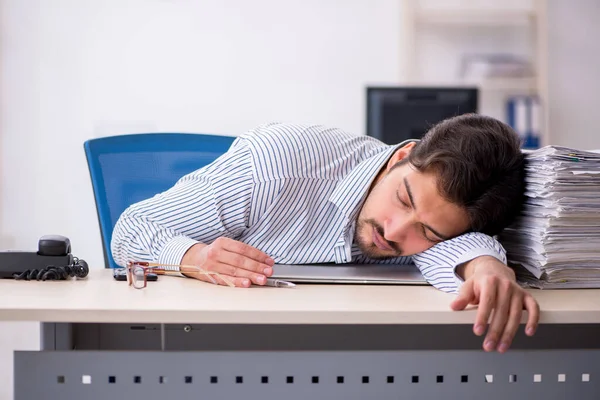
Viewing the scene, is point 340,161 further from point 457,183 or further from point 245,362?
point 245,362

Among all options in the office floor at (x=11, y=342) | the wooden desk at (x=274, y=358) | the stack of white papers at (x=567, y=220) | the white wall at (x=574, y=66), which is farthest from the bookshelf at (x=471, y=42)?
the wooden desk at (x=274, y=358)

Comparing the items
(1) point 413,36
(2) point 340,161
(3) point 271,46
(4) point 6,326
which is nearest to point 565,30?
(1) point 413,36

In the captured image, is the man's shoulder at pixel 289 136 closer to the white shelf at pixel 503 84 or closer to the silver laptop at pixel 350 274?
the silver laptop at pixel 350 274

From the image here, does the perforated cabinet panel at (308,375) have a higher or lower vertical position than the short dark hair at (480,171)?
lower

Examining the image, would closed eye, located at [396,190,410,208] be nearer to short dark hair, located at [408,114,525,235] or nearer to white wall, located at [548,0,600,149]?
short dark hair, located at [408,114,525,235]

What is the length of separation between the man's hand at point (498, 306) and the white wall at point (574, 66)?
3.63m

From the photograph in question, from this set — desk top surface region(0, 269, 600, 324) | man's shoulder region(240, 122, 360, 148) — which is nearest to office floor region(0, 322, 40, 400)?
man's shoulder region(240, 122, 360, 148)

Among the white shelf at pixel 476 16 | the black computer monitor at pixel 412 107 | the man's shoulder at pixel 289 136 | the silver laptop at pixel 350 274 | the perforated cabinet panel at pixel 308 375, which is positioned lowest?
the perforated cabinet panel at pixel 308 375

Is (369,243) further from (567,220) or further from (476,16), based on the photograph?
(476,16)

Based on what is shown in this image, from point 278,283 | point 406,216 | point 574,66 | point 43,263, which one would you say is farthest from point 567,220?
point 574,66

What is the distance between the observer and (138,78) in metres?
4.13

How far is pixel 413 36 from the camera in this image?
4.00 m

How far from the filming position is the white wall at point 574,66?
4.32 metres

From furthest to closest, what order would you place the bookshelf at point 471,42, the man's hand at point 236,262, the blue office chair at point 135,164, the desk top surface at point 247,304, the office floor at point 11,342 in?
the bookshelf at point 471,42 → the office floor at point 11,342 → the blue office chair at point 135,164 → the man's hand at point 236,262 → the desk top surface at point 247,304
